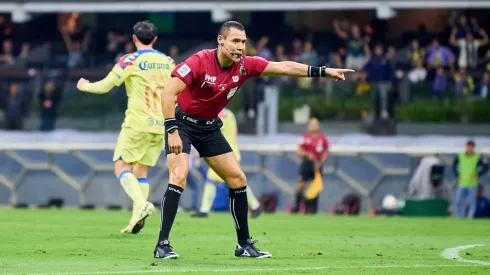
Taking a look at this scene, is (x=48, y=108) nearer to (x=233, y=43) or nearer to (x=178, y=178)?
(x=178, y=178)

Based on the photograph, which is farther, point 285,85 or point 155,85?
point 285,85

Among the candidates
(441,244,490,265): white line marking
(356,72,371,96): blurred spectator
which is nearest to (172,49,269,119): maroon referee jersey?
(441,244,490,265): white line marking

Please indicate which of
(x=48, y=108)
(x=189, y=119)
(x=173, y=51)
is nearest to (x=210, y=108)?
(x=189, y=119)

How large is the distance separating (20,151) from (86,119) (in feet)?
6.26

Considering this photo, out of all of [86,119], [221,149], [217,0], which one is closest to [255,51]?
[217,0]

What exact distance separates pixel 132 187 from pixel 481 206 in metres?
11.7

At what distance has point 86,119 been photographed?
25.6m

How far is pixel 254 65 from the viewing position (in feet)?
32.4

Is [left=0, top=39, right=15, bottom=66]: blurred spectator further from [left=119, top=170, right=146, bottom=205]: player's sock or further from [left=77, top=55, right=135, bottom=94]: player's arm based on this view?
[left=119, top=170, right=146, bottom=205]: player's sock

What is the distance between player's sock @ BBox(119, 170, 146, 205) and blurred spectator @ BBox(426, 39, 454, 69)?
13.0 metres

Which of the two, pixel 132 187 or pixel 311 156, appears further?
pixel 311 156

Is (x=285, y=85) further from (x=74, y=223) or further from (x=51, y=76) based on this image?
(x=74, y=223)

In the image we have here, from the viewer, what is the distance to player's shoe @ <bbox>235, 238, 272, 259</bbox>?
991 cm

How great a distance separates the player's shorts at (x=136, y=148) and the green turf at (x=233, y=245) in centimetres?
93
